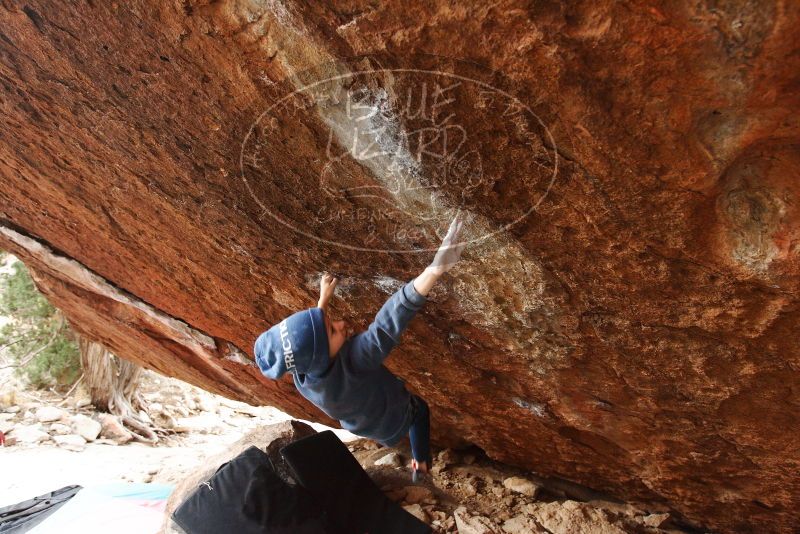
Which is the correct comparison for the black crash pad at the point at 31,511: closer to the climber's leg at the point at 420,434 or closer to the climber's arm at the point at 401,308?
the climber's leg at the point at 420,434

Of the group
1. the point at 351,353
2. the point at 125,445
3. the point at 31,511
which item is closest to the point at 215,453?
the point at 31,511

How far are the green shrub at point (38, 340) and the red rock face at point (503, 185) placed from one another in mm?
6392

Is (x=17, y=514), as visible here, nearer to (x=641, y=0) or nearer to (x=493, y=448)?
(x=493, y=448)

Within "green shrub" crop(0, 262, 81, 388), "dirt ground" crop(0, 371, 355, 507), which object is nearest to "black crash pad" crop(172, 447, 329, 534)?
"dirt ground" crop(0, 371, 355, 507)

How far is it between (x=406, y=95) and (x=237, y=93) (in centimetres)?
59

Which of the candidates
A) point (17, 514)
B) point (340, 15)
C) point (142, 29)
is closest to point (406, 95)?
point (340, 15)

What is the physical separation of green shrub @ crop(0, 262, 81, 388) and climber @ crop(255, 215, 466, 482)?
8.13m

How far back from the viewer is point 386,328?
2.10 m

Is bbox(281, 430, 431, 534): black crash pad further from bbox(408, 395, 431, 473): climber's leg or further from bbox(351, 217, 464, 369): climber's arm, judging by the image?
→ bbox(351, 217, 464, 369): climber's arm

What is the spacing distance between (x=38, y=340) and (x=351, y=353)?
8860 mm

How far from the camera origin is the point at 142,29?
1.73 metres

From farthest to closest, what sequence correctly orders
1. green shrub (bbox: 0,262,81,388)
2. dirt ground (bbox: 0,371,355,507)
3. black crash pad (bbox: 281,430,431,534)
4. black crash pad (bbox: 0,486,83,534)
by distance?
green shrub (bbox: 0,262,81,388), dirt ground (bbox: 0,371,355,507), black crash pad (bbox: 0,486,83,534), black crash pad (bbox: 281,430,431,534)

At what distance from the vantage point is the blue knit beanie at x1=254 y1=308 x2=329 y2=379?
2.16 meters

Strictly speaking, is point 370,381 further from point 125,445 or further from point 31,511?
point 125,445
